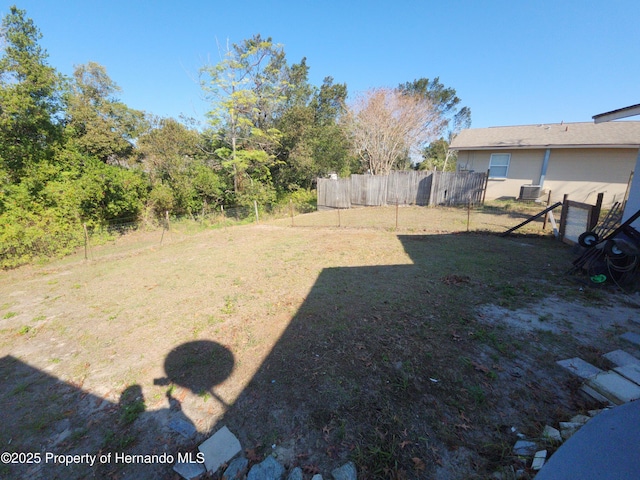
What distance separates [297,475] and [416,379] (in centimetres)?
Result: 137

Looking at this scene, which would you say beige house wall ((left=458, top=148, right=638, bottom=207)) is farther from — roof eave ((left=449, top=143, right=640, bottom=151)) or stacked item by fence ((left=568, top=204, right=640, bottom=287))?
stacked item by fence ((left=568, top=204, right=640, bottom=287))

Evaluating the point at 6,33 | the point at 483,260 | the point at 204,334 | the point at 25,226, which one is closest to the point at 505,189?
the point at 483,260

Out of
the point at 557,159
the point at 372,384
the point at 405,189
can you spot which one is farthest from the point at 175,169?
the point at 557,159

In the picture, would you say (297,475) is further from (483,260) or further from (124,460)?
(483,260)

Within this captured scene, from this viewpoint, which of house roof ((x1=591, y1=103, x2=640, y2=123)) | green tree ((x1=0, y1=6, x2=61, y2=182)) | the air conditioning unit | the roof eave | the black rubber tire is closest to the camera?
house roof ((x1=591, y1=103, x2=640, y2=123))

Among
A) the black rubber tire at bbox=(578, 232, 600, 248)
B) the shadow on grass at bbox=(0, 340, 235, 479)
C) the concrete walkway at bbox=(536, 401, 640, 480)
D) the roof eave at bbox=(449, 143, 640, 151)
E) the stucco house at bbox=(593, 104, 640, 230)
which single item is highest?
Result: the roof eave at bbox=(449, 143, 640, 151)

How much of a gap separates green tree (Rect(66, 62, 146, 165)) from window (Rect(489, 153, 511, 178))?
1901cm

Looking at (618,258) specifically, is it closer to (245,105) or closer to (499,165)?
(499,165)

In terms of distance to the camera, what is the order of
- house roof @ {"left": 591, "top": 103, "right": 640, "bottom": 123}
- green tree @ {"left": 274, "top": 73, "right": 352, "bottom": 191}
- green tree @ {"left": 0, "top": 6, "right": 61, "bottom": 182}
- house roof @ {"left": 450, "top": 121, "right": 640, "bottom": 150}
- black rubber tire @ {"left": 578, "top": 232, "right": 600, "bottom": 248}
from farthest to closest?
green tree @ {"left": 274, "top": 73, "right": 352, "bottom": 191}
house roof @ {"left": 450, "top": 121, "right": 640, "bottom": 150}
green tree @ {"left": 0, "top": 6, "right": 61, "bottom": 182}
black rubber tire @ {"left": 578, "top": 232, "right": 600, "bottom": 248}
house roof @ {"left": 591, "top": 103, "right": 640, "bottom": 123}

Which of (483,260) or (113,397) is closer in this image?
(113,397)

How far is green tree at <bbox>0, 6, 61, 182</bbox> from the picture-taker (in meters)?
8.73

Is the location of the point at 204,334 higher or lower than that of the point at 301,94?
lower

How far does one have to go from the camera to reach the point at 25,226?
25.2 ft

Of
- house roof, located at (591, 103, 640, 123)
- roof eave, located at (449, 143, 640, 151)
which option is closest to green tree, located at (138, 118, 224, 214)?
roof eave, located at (449, 143, 640, 151)
